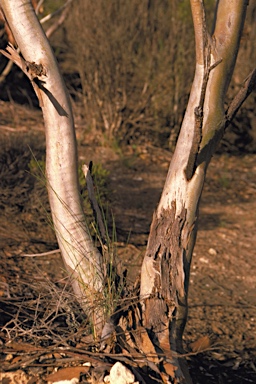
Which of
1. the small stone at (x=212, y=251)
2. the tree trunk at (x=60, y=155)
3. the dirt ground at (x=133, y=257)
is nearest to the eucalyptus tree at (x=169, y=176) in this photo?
the tree trunk at (x=60, y=155)

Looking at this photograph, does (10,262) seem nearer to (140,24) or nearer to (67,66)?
(140,24)

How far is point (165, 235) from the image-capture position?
3055mm

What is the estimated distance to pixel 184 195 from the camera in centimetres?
303

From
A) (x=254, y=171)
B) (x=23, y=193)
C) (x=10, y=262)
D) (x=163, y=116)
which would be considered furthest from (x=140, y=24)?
(x=10, y=262)

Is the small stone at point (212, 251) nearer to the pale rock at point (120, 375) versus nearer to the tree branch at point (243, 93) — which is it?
the tree branch at point (243, 93)

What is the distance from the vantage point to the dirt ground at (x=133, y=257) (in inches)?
123

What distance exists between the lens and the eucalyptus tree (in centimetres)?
295

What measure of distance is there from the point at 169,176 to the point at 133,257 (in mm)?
2087

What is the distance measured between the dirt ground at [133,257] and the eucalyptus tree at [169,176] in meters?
0.17

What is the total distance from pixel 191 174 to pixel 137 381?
36.8 inches

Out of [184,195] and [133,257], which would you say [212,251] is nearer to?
[133,257]

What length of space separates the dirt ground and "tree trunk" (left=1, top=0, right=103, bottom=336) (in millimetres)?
132

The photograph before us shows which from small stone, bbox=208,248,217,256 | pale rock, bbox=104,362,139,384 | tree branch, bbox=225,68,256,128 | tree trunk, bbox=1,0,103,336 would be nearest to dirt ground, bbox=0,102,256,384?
small stone, bbox=208,248,217,256

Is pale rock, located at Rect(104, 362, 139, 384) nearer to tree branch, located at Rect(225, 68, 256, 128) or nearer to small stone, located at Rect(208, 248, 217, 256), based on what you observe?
tree branch, located at Rect(225, 68, 256, 128)
